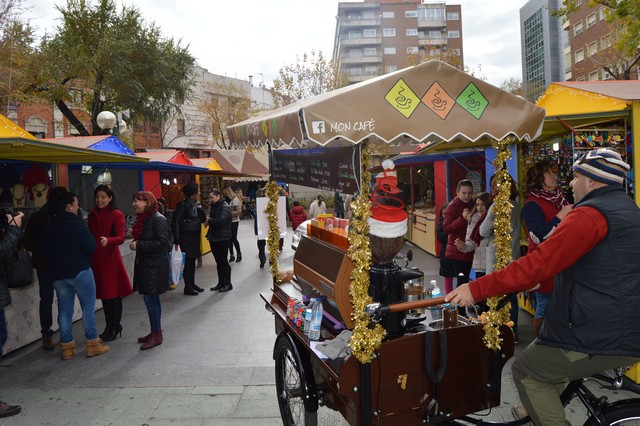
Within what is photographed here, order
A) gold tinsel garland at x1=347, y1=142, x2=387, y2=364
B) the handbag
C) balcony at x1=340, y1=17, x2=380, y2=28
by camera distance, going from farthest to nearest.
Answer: balcony at x1=340, y1=17, x2=380, y2=28, the handbag, gold tinsel garland at x1=347, y1=142, x2=387, y2=364

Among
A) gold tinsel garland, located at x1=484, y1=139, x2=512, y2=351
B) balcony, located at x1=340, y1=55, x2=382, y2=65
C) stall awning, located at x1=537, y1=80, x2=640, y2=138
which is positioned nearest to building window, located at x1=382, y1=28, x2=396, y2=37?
balcony, located at x1=340, y1=55, x2=382, y2=65

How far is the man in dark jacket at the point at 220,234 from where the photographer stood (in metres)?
8.67

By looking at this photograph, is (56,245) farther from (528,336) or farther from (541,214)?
(528,336)

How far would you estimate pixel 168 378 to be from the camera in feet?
16.0

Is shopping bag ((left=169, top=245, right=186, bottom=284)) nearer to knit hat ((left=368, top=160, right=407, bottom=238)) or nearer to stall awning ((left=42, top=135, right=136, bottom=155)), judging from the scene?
stall awning ((left=42, top=135, right=136, bottom=155))

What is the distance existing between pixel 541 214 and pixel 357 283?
105 inches

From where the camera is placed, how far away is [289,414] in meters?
3.59

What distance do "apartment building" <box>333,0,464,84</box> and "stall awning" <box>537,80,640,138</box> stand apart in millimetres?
69813

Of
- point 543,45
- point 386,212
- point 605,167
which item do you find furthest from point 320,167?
point 543,45

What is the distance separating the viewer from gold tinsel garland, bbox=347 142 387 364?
2514mm

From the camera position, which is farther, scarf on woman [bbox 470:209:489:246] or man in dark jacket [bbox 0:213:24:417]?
scarf on woman [bbox 470:209:489:246]

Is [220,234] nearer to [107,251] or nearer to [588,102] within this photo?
[107,251]

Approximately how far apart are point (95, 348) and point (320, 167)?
3655mm

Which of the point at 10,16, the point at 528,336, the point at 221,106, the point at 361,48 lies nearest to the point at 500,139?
the point at 528,336
